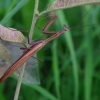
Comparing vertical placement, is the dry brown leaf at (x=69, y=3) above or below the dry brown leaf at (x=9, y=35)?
A: above

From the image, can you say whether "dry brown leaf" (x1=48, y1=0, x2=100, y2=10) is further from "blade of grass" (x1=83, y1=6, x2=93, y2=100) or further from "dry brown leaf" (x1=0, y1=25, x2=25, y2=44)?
"blade of grass" (x1=83, y1=6, x2=93, y2=100)

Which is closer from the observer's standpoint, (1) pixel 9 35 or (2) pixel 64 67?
(1) pixel 9 35

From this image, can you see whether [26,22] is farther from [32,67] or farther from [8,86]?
[32,67]

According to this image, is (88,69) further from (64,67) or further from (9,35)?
(9,35)

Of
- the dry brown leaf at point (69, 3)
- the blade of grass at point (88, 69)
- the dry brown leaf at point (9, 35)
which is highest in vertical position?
the blade of grass at point (88, 69)

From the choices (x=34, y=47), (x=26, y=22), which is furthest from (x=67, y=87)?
(x=34, y=47)

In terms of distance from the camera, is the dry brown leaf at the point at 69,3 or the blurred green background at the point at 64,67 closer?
the dry brown leaf at the point at 69,3

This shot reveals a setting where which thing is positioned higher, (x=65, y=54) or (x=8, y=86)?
(x=65, y=54)

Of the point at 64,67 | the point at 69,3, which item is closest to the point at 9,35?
the point at 69,3

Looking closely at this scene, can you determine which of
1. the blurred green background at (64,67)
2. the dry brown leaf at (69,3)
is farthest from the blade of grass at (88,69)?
the dry brown leaf at (69,3)

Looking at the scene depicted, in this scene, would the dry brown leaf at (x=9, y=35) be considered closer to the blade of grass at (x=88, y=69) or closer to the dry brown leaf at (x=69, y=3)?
the dry brown leaf at (x=69, y=3)

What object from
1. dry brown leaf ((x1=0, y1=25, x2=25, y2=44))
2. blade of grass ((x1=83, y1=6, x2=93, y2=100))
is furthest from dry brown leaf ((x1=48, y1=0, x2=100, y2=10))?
blade of grass ((x1=83, y1=6, x2=93, y2=100))
